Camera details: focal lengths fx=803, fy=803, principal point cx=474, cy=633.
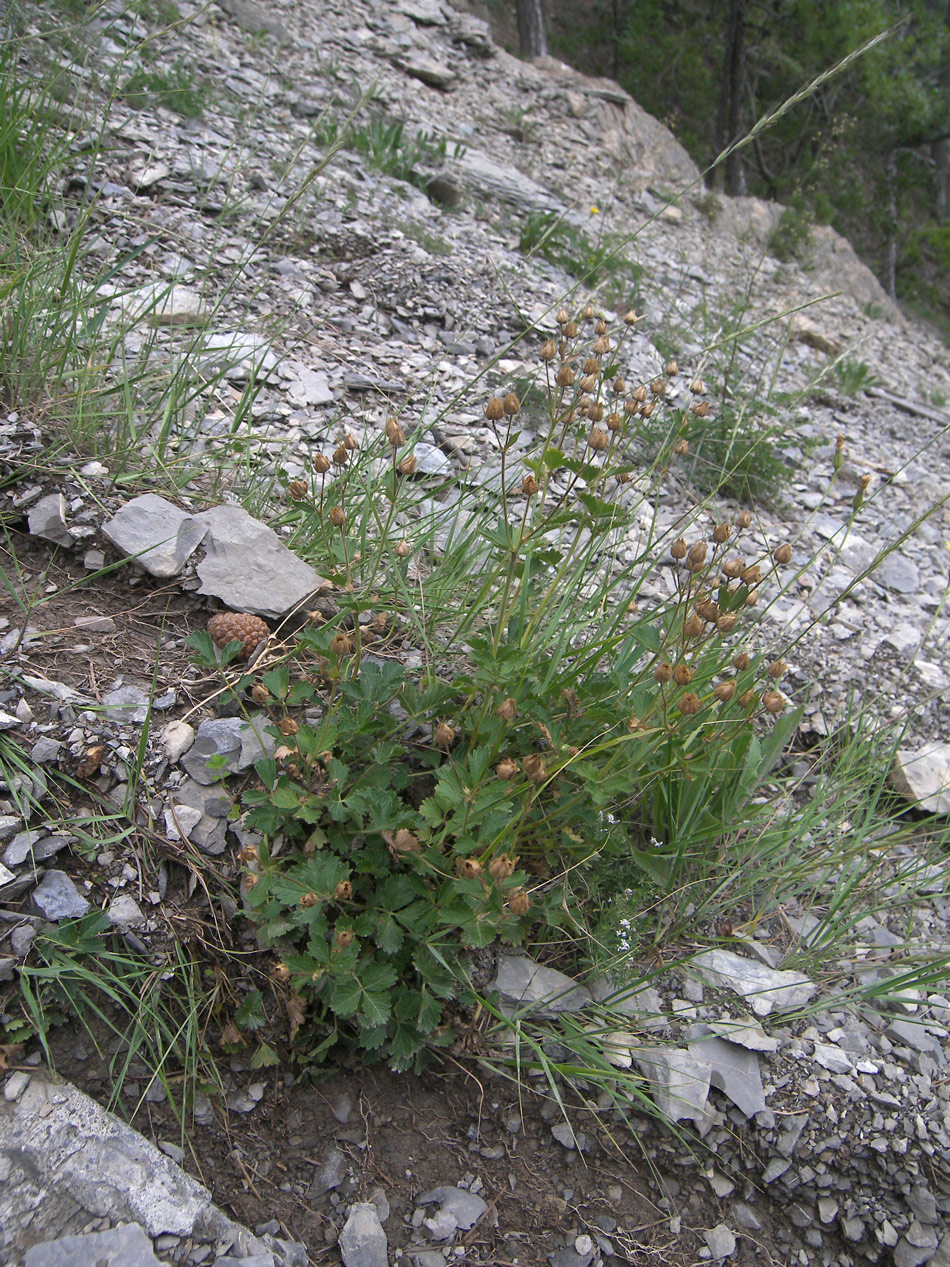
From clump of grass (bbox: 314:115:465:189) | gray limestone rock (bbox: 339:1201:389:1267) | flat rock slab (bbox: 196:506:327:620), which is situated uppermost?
clump of grass (bbox: 314:115:465:189)

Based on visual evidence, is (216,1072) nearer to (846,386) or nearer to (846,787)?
(846,787)

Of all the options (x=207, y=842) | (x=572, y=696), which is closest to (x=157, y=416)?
(x=207, y=842)

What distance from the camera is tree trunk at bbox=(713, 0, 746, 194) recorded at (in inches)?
400

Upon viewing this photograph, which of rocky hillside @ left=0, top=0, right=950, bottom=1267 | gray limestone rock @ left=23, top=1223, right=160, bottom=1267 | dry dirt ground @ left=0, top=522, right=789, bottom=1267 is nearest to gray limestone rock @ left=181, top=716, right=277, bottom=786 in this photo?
rocky hillside @ left=0, top=0, right=950, bottom=1267

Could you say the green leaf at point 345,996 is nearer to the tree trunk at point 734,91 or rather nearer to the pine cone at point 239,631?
the pine cone at point 239,631

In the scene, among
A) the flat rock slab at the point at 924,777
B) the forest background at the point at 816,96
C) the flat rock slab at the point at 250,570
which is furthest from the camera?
the forest background at the point at 816,96

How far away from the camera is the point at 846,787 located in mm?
2312

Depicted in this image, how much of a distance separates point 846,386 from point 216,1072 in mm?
5289

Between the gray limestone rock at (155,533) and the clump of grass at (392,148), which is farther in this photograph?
the clump of grass at (392,148)

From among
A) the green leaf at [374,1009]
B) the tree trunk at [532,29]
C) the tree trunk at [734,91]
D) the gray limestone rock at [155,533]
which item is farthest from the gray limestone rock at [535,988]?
the tree trunk at [532,29]

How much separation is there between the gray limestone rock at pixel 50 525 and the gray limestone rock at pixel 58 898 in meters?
0.89

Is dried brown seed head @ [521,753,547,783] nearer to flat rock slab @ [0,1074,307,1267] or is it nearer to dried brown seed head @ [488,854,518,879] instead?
dried brown seed head @ [488,854,518,879]

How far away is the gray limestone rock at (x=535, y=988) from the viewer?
1.70 metres

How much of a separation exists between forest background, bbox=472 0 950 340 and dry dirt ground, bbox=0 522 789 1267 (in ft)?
36.0
